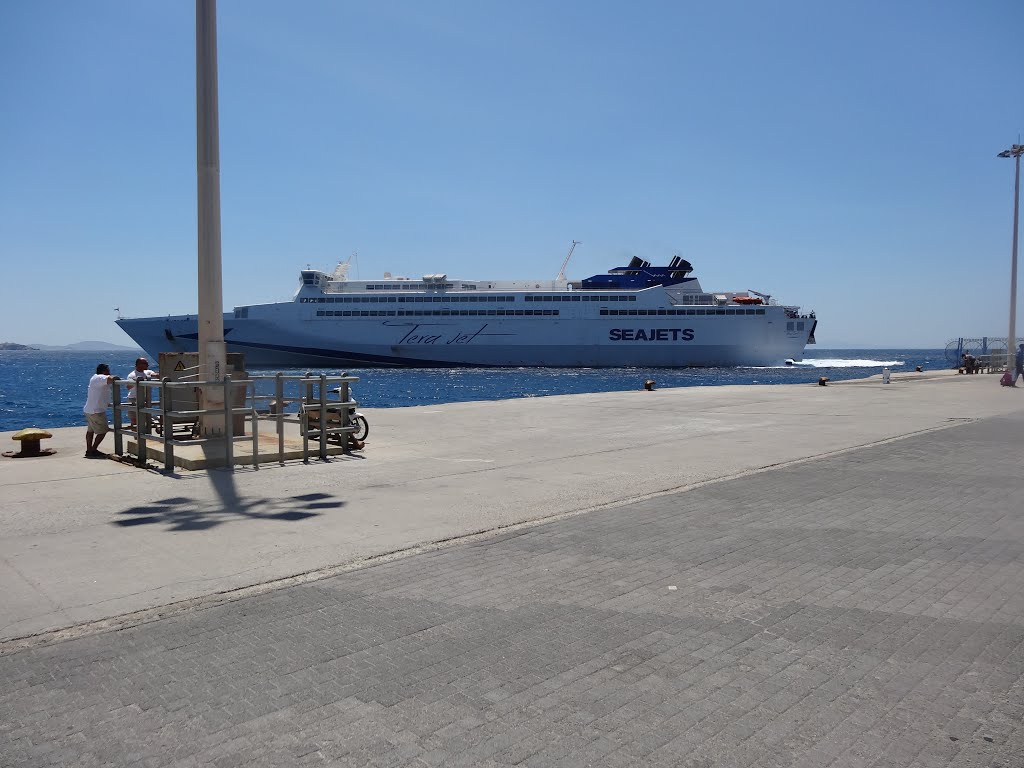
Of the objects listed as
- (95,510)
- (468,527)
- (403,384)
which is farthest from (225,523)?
(403,384)

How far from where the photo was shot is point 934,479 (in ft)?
28.8

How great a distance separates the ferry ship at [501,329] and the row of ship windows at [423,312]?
0.32 ft

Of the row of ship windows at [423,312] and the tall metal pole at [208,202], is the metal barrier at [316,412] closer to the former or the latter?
the tall metal pole at [208,202]

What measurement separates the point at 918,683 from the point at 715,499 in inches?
166

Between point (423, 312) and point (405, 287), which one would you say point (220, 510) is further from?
point (405, 287)

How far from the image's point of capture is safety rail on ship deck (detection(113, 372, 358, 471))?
9164 millimetres

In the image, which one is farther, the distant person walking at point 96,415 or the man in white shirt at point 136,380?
the distant person walking at point 96,415

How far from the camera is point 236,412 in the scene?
930cm

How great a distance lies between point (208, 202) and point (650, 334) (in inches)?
2494

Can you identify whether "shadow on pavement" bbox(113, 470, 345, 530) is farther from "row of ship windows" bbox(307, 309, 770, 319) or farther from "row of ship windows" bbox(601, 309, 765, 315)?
"row of ship windows" bbox(601, 309, 765, 315)

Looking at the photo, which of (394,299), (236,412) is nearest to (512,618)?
(236,412)

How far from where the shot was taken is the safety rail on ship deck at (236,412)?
9.16m

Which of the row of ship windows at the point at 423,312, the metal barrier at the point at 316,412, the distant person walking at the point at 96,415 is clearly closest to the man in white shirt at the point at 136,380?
the distant person walking at the point at 96,415

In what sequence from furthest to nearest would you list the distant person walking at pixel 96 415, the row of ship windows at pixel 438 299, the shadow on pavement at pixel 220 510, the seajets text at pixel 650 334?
1. the row of ship windows at pixel 438 299
2. the seajets text at pixel 650 334
3. the distant person walking at pixel 96 415
4. the shadow on pavement at pixel 220 510
